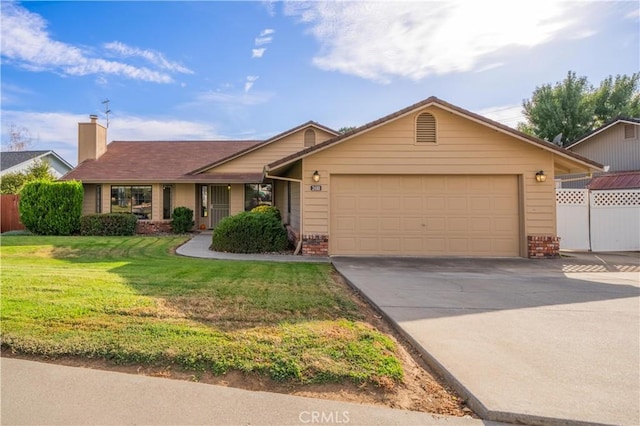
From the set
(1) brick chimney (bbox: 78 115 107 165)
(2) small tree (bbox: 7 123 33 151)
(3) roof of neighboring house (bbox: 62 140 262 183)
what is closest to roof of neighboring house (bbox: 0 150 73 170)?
(2) small tree (bbox: 7 123 33 151)

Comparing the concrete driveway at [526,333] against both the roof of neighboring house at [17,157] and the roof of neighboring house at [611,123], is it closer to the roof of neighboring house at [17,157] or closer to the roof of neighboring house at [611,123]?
the roof of neighboring house at [611,123]

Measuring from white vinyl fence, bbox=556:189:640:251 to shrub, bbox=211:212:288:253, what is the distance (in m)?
9.58

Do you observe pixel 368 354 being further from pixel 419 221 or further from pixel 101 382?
pixel 419 221

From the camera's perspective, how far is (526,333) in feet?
13.8

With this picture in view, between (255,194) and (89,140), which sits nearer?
(255,194)

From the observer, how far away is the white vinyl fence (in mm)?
11836

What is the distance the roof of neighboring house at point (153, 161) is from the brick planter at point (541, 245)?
12.1 m

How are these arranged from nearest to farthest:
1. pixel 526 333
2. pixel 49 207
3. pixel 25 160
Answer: pixel 526 333 < pixel 49 207 < pixel 25 160

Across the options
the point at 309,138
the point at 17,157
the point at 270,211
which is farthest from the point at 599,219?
the point at 17,157

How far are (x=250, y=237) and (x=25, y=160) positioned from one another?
30497mm

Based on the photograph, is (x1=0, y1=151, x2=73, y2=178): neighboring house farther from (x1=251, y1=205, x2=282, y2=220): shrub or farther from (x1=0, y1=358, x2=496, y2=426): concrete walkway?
(x1=0, y1=358, x2=496, y2=426): concrete walkway

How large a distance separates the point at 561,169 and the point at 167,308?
40.7 feet

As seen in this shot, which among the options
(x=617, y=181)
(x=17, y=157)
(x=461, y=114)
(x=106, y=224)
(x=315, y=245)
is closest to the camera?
(x=461, y=114)

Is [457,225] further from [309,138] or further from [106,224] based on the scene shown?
[106,224]
